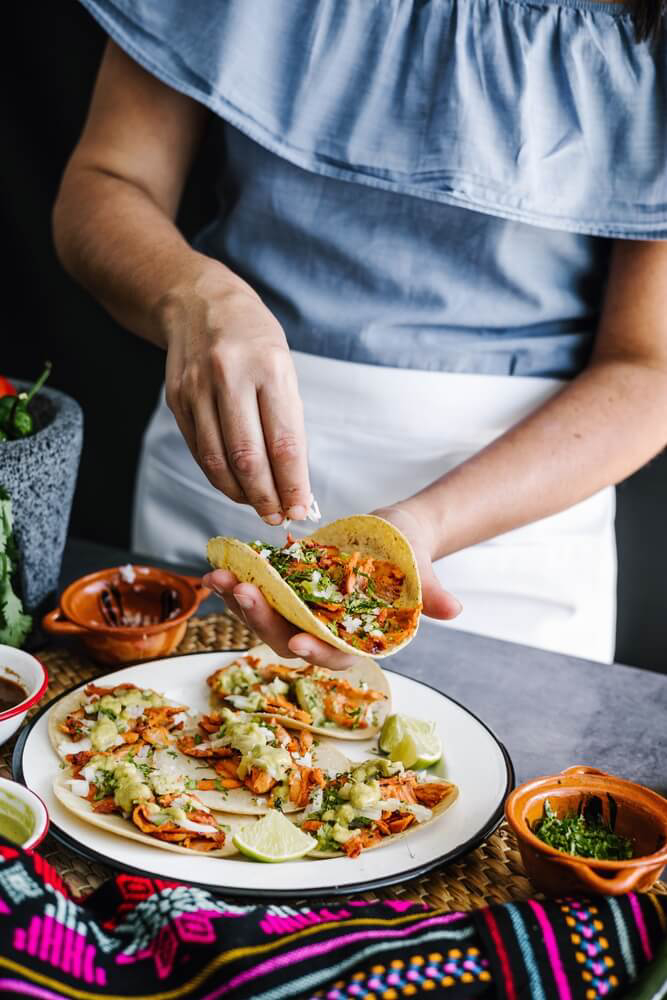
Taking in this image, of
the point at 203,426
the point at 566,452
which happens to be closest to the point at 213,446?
the point at 203,426

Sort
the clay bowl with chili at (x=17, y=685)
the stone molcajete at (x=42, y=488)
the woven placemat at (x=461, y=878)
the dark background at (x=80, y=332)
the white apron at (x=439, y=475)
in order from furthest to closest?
the dark background at (x=80, y=332) < the white apron at (x=439, y=475) < the stone molcajete at (x=42, y=488) < the clay bowl with chili at (x=17, y=685) < the woven placemat at (x=461, y=878)

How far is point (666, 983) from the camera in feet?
3.29

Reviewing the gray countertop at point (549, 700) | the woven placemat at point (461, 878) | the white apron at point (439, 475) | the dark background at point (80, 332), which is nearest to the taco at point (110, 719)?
the woven placemat at point (461, 878)

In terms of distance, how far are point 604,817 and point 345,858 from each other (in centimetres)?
31

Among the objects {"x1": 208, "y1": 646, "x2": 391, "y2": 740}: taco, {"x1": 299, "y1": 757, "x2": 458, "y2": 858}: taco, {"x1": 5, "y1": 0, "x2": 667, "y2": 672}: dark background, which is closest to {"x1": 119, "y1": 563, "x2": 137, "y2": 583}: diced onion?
{"x1": 208, "y1": 646, "x2": 391, "y2": 740}: taco

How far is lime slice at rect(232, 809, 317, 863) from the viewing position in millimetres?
1264

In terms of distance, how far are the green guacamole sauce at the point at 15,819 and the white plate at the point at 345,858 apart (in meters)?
0.08

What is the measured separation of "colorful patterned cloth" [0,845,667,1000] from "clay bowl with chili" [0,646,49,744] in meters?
0.41

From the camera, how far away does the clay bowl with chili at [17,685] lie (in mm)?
1461

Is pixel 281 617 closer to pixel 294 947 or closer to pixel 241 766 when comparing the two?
pixel 241 766

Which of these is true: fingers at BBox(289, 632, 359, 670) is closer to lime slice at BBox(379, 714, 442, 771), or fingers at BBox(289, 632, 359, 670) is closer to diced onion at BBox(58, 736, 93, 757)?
lime slice at BBox(379, 714, 442, 771)

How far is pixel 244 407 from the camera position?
1.44 meters

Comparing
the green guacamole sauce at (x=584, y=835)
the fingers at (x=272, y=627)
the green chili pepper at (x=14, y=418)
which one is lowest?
the green chili pepper at (x=14, y=418)

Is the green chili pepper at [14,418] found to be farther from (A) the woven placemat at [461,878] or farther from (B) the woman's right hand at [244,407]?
(A) the woven placemat at [461,878]
